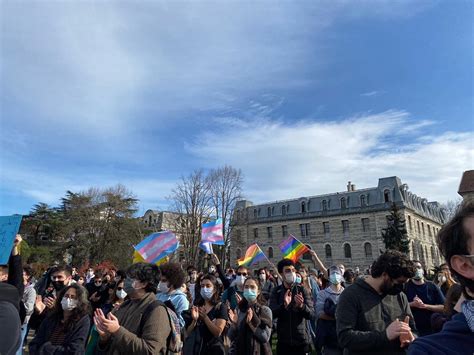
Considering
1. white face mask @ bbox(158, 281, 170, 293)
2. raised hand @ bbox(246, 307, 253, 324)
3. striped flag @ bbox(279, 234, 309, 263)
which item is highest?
striped flag @ bbox(279, 234, 309, 263)

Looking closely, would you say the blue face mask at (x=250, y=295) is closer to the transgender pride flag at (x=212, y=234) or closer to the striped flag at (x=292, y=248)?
the transgender pride flag at (x=212, y=234)

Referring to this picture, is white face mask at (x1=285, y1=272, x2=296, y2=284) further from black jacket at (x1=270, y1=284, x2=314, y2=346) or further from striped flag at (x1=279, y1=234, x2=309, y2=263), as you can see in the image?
striped flag at (x1=279, y1=234, x2=309, y2=263)

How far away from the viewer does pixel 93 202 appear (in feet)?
129

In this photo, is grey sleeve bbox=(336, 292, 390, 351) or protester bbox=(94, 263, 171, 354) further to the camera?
grey sleeve bbox=(336, 292, 390, 351)

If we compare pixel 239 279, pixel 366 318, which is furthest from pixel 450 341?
pixel 239 279

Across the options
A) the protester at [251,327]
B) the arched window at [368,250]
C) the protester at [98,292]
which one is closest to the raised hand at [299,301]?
the protester at [251,327]

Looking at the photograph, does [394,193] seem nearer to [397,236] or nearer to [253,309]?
[397,236]

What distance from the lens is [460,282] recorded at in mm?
1477

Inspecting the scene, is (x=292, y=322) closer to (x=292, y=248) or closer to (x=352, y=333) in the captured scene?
(x=352, y=333)

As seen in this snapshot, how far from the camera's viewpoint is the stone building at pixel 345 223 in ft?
163

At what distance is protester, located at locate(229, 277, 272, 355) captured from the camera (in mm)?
5000

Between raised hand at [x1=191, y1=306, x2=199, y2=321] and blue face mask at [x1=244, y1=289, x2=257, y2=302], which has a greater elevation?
blue face mask at [x1=244, y1=289, x2=257, y2=302]

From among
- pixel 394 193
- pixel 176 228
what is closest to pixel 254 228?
pixel 394 193

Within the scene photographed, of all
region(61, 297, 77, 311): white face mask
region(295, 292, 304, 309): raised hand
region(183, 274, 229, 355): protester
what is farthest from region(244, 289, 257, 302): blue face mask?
region(61, 297, 77, 311): white face mask
